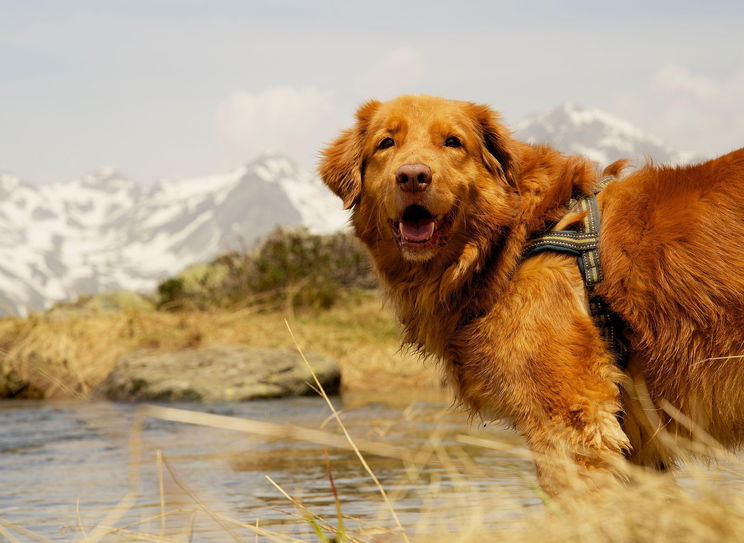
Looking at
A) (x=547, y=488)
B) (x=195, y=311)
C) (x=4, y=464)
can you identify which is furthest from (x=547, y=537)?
(x=195, y=311)

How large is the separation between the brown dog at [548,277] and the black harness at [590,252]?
4cm

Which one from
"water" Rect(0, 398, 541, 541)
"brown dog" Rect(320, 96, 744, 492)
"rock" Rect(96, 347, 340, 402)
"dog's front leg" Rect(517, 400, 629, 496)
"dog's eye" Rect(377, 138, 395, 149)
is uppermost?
"dog's eye" Rect(377, 138, 395, 149)

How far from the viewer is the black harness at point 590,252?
358 cm

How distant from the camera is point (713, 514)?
222 cm

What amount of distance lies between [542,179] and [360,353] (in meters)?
8.40

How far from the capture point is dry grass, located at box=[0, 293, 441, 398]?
1120cm

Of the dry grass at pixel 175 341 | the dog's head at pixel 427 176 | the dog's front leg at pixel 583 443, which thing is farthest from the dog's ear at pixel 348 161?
the dry grass at pixel 175 341

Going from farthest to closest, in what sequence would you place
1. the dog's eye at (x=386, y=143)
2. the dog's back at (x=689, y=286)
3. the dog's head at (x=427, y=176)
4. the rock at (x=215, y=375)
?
the rock at (x=215, y=375) < the dog's eye at (x=386, y=143) < the dog's head at (x=427, y=176) < the dog's back at (x=689, y=286)

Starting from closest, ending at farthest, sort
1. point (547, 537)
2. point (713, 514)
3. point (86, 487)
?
point (713, 514)
point (547, 537)
point (86, 487)

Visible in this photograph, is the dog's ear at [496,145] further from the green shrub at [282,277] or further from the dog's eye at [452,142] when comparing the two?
the green shrub at [282,277]

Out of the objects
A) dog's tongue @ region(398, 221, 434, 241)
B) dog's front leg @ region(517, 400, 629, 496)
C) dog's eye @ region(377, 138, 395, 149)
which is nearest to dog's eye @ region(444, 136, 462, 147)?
dog's eye @ region(377, 138, 395, 149)

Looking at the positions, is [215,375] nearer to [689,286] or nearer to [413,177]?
[413,177]

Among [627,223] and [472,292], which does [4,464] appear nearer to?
[472,292]

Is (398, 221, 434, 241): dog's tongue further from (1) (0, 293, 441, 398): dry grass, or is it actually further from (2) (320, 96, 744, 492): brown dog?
(1) (0, 293, 441, 398): dry grass
